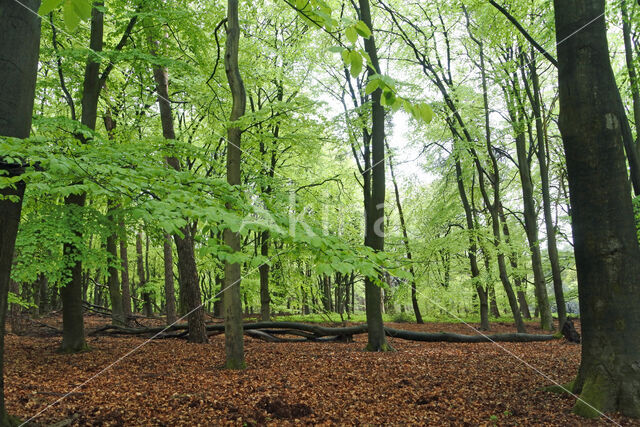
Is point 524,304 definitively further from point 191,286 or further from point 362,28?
point 362,28

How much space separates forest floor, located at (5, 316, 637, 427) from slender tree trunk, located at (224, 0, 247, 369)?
1.17 feet

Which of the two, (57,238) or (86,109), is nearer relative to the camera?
(57,238)

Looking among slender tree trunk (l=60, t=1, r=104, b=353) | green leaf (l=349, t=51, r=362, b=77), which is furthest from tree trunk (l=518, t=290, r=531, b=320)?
green leaf (l=349, t=51, r=362, b=77)

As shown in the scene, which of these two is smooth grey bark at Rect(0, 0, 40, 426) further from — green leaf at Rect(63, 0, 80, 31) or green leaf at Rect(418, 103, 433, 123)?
green leaf at Rect(418, 103, 433, 123)

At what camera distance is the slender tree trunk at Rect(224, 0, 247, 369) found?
5.83 metres

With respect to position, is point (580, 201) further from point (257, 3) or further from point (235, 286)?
point (257, 3)

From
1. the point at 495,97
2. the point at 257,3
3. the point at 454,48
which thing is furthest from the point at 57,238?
the point at 495,97

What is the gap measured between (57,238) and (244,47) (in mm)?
7347

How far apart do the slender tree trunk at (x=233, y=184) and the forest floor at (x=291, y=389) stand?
358 millimetres

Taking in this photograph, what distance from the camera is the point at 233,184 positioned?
6.05 metres

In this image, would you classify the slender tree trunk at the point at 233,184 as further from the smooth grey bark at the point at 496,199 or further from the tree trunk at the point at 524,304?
the tree trunk at the point at 524,304

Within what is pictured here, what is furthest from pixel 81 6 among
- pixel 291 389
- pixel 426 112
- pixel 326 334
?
pixel 326 334

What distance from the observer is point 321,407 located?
3.97m

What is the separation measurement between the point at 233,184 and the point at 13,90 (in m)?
3.43
